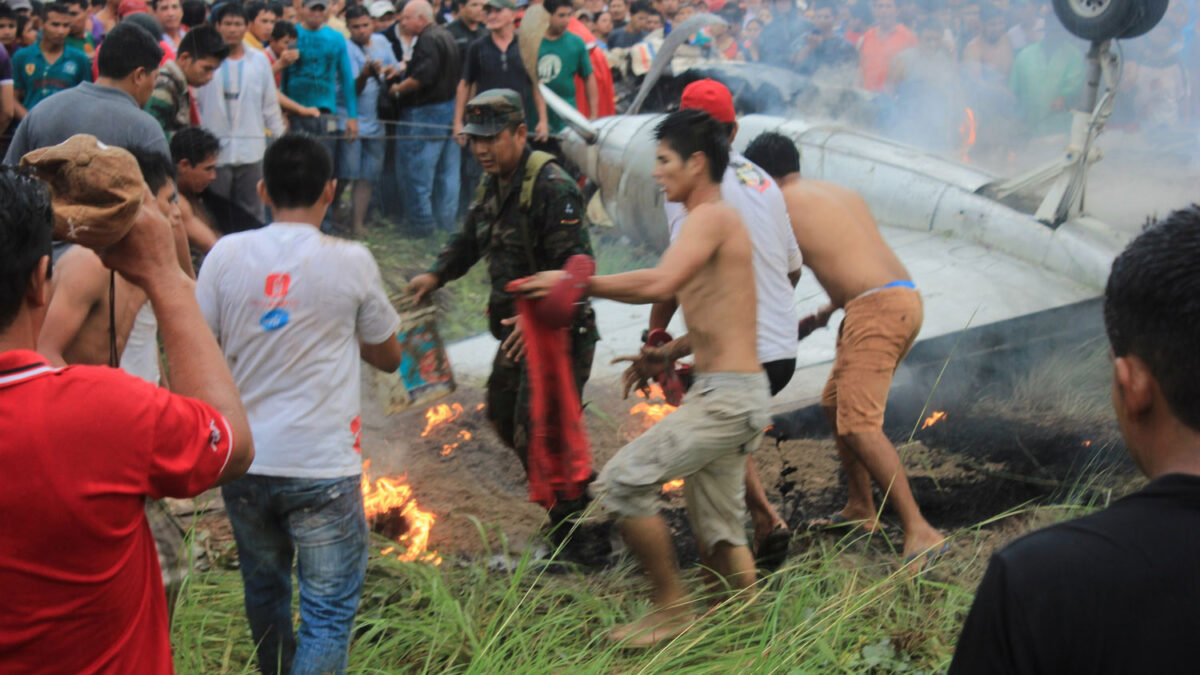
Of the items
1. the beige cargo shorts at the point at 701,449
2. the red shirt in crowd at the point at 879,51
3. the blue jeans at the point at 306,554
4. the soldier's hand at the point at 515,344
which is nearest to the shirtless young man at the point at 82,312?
the blue jeans at the point at 306,554

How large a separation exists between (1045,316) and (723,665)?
3.81 m

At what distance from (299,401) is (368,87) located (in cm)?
665

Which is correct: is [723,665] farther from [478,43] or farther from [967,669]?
[478,43]

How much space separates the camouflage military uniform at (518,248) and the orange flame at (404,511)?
0.53 meters

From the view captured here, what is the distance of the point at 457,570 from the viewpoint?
4.23 metres

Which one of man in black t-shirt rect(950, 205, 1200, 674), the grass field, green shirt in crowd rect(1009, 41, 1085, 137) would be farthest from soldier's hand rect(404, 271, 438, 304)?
green shirt in crowd rect(1009, 41, 1085, 137)

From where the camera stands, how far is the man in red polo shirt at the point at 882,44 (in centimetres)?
1002

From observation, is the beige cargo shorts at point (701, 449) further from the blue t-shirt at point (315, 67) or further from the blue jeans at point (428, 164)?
the blue jeans at point (428, 164)

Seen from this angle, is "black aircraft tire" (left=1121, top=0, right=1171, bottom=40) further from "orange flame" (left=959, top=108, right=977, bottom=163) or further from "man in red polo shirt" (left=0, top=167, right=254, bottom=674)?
"man in red polo shirt" (left=0, top=167, right=254, bottom=674)

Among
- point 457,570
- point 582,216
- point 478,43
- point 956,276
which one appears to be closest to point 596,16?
point 478,43

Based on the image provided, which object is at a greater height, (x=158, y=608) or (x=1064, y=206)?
(x=158, y=608)

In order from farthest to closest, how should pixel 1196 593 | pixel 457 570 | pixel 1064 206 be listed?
1. pixel 1064 206
2. pixel 457 570
3. pixel 1196 593

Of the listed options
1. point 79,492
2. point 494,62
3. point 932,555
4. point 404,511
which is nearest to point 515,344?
point 404,511

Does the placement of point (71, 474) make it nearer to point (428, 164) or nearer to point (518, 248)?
point (518, 248)
